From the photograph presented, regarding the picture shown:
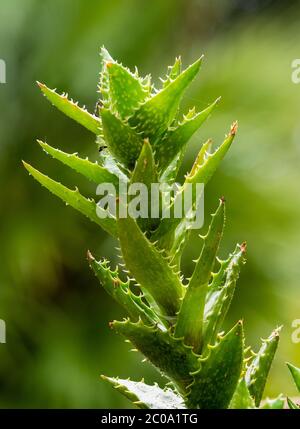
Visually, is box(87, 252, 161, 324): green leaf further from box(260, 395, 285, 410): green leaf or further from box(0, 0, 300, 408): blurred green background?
box(0, 0, 300, 408): blurred green background

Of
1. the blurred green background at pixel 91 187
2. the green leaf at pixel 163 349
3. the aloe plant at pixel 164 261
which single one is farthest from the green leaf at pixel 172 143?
the blurred green background at pixel 91 187

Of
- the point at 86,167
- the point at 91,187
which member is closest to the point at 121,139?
the point at 86,167

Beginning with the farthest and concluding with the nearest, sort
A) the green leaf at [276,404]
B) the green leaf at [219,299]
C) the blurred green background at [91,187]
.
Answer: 1. the blurred green background at [91,187]
2. the green leaf at [219,299]
3. the green leaf at [276,404]

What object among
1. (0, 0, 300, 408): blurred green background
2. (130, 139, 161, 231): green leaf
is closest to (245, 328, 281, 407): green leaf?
(130, 139, 161, 231): green leaf

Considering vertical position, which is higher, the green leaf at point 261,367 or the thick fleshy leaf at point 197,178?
the thick fleshy leaf at point 197,178

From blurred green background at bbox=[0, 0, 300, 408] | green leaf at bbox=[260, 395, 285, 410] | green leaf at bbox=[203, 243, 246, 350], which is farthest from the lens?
blurred green background at bbox=[0, 0, 300, 408]

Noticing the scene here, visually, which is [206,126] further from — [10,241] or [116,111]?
[116,111]

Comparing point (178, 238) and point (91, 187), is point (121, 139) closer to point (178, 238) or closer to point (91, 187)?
point (178, 238)

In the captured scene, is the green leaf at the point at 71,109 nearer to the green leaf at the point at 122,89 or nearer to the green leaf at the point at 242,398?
the green leaf at the point at 122,89
